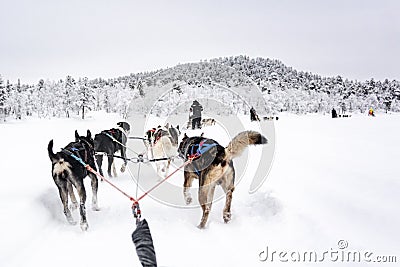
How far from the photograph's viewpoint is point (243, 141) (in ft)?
13.7

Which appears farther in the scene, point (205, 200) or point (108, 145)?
point (108, 145)

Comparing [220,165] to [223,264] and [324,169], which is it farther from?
[324,169]

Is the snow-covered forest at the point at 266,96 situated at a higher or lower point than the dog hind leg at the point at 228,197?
higher

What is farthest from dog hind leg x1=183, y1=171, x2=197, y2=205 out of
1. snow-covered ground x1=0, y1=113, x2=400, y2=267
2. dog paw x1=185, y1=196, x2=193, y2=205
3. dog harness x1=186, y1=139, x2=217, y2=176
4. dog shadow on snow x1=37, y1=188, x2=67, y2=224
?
dog shadow on snow x1=37, y1=188, x2=67, y2=224

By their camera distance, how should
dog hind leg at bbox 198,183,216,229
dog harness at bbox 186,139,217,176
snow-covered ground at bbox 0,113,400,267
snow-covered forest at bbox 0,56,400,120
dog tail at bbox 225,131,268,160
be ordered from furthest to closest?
snow-covered forest at bbox 0,56,400,120 → dog harness at bbox 186,139,217,176 → dog hind leg at bbox 198,183,216,229 → dog tail at bbox 225,131,268,160 → snow-covered ground at bbox 0,113,400,267

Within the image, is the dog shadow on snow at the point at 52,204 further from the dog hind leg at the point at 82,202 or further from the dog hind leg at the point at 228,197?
the dog hind leg at the point at 228,197

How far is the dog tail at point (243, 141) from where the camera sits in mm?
4148

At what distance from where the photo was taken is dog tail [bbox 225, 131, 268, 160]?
13.6 ft

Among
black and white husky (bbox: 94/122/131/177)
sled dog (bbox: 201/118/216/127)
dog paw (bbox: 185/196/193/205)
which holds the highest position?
sled dog (bbox: 201/118/216/127)

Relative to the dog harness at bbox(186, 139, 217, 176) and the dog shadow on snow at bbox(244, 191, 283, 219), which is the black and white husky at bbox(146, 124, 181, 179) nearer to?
the dog harness at bbox(186, 139, 217, 176)

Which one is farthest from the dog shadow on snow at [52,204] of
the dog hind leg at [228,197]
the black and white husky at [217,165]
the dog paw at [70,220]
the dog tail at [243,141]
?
the dog tail at [243,141]

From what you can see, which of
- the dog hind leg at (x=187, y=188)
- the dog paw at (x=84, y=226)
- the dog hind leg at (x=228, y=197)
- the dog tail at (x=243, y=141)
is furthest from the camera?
the dog hind leg at (x=187, y=188)

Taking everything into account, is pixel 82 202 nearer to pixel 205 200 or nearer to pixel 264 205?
pixel 205 200

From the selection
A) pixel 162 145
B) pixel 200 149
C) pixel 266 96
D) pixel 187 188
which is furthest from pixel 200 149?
pixel 266 96
